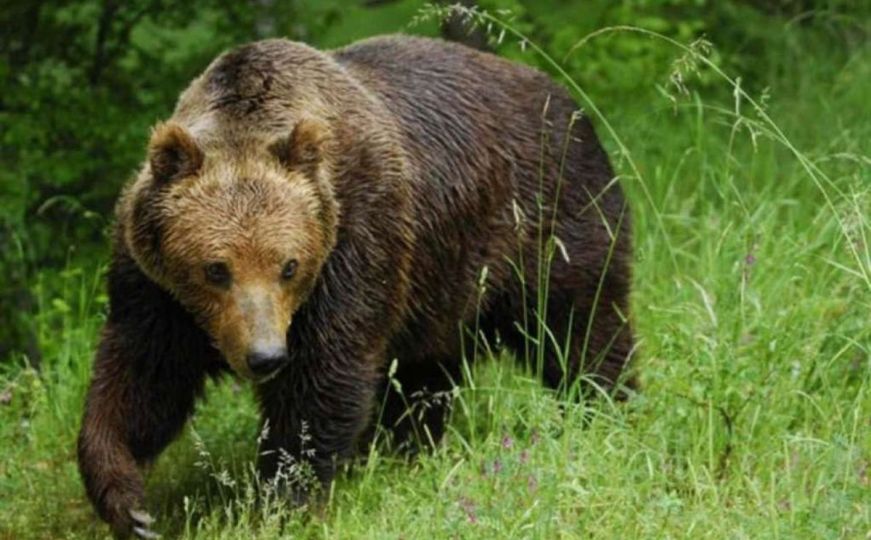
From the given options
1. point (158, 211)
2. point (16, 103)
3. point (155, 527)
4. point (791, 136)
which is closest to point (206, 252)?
point (158, 211)

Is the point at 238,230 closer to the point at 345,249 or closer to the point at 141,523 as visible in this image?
the point at 345,249

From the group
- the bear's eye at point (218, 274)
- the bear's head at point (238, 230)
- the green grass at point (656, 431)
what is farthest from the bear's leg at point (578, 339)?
the bear's eye at point (218, 274)

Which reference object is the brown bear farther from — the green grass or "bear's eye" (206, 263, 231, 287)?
the green grass

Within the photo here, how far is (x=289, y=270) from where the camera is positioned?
5.91 metres

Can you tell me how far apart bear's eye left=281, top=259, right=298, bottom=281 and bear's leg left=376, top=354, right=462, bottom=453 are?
4.96 feet

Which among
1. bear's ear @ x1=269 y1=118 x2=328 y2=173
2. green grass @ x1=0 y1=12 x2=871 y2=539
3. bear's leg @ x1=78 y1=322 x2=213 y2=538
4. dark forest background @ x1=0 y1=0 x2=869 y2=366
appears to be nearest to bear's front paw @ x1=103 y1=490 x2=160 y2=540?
bear's leg @ x1=78 y1=322 x2=213 y2=538

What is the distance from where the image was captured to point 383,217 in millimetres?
6516

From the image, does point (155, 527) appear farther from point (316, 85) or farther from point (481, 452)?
point (316, 85)

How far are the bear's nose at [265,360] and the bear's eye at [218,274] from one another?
0.29 metres

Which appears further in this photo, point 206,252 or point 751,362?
point 751,362

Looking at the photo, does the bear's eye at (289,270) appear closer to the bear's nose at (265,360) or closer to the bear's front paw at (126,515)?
the bear's nose at (265,360)

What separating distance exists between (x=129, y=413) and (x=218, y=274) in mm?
784

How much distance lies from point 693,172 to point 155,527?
3876 mm

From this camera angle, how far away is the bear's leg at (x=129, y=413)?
20.3 feet
